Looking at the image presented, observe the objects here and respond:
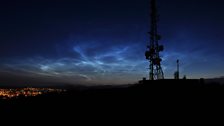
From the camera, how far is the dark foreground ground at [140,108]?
11.9 m

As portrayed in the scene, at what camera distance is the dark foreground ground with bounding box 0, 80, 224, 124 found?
38.9ft

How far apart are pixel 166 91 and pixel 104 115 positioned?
5.63m

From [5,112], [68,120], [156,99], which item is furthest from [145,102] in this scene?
[5,112]

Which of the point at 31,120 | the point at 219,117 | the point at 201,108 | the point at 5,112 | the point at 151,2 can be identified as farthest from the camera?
the point at 151,2

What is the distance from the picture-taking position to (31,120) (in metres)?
13.8

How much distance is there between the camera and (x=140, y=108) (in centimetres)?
1329

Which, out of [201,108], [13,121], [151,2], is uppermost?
[151,2]

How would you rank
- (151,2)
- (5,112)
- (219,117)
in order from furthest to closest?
(151,2), (5,112), (219,117)

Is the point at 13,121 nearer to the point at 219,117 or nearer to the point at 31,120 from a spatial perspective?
the point at 31,120

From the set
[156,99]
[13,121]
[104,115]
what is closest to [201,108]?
[156,99]

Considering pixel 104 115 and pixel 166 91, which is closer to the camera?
pixel 104 115

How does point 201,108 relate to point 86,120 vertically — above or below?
above

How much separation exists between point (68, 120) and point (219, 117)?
27.2ft

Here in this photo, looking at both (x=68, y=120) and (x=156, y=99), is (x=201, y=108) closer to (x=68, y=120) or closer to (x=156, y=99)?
(x=156, y=99)
